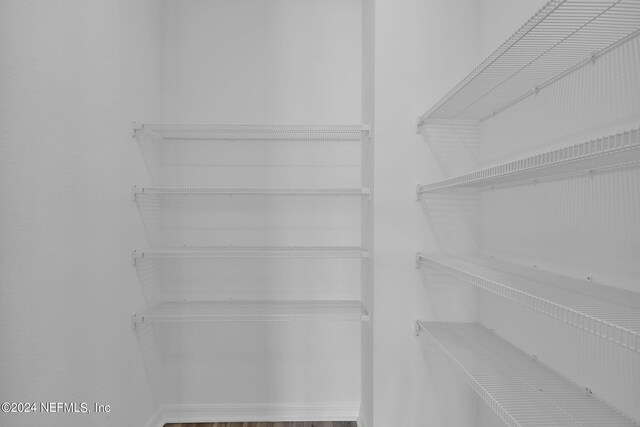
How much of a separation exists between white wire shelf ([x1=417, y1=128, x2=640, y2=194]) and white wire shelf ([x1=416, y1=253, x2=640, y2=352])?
0.93 ft

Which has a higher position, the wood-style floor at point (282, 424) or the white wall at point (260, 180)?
the white wall at point (260, 180)

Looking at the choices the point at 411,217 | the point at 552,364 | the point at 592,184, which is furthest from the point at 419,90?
the point at 552,364

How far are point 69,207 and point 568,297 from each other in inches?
55.0

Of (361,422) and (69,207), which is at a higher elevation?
(69,207)

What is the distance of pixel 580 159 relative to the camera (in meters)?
0.75

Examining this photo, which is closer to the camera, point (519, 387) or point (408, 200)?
point (519, 387)

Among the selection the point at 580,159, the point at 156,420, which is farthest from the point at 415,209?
the point at 156,420

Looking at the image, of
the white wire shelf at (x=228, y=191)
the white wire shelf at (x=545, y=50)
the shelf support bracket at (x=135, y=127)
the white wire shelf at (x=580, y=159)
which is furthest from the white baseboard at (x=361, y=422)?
the shelf support bracket at (x=135, y=127)

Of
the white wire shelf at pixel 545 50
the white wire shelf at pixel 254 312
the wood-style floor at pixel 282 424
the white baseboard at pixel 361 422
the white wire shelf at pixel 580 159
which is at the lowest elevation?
the wood-style floor at pixel 282 424

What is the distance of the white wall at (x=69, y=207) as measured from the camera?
102cm

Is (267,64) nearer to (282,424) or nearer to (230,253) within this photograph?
(230,253)

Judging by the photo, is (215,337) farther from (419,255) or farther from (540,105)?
(540,105)

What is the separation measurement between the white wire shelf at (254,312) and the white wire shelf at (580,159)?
87cm

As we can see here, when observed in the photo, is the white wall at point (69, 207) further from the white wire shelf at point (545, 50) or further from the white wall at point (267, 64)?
the white wire shelf at point (545, 50)
